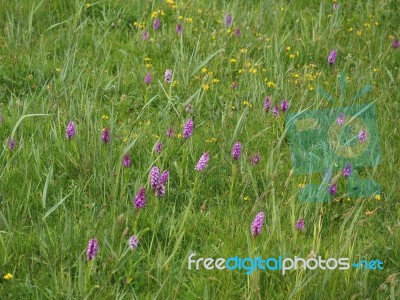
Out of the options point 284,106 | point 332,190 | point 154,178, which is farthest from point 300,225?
point 284,106

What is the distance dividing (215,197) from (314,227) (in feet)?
1.97

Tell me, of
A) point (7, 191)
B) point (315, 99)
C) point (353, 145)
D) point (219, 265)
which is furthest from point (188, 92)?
point (219, 265)

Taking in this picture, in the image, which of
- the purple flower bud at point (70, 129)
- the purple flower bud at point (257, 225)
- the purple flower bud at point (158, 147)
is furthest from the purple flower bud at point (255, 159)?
the purple flower bud at point (70, 129)

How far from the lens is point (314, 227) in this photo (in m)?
3.38

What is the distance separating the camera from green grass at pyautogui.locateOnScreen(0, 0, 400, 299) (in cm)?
320

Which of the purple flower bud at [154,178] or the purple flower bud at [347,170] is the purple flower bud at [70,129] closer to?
the purple flower bud at [154,178]

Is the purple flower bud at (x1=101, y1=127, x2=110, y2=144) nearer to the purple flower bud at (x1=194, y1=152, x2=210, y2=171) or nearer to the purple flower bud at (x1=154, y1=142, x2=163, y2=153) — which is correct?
the purple flower bud at (x1=154, y1=142, x2=163, y2=153)

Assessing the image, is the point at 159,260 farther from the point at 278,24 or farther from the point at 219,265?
the point at 278,24

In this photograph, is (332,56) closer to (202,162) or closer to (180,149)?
(180,149)
